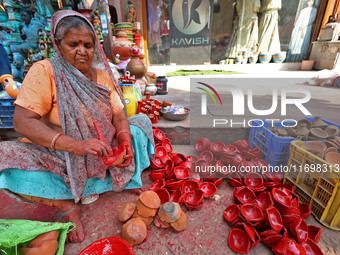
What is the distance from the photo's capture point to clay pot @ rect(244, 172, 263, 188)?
1593 mm

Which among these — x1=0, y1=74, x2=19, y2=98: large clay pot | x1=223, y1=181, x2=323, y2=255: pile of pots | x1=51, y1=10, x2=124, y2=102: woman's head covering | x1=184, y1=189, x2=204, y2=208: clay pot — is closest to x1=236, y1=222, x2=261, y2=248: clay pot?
x1=223, y1=181, x2=323, y2=255: pile of pots

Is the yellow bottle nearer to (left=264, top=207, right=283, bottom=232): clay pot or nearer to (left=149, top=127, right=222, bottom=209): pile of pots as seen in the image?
(left=149, top=127, right=222, bottom=209): pile of pots

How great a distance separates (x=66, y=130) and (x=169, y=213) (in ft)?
3.03

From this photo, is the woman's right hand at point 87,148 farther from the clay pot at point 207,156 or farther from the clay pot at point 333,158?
the clay pot at point 333,158

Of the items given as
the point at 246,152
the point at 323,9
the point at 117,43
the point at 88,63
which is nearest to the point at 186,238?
the point at 246,152

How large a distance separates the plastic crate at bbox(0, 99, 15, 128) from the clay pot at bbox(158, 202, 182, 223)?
2759mm

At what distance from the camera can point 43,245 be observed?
35.9 inches

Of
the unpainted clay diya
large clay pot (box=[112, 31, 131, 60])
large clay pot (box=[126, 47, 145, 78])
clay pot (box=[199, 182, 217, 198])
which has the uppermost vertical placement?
large clay pot (box=[112, 31, 131, 60])

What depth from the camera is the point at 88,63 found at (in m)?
1.25

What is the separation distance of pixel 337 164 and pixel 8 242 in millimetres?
2073

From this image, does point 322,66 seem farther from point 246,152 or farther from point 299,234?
point 299,234

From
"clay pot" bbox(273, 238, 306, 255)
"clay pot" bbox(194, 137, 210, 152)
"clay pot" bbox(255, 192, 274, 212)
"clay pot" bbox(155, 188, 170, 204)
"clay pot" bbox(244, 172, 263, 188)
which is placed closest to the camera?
"clay pot" bbox(273, 238, 306, 255)

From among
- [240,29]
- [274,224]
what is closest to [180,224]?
[274,224]

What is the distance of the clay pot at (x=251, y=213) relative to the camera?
120 centimetres
